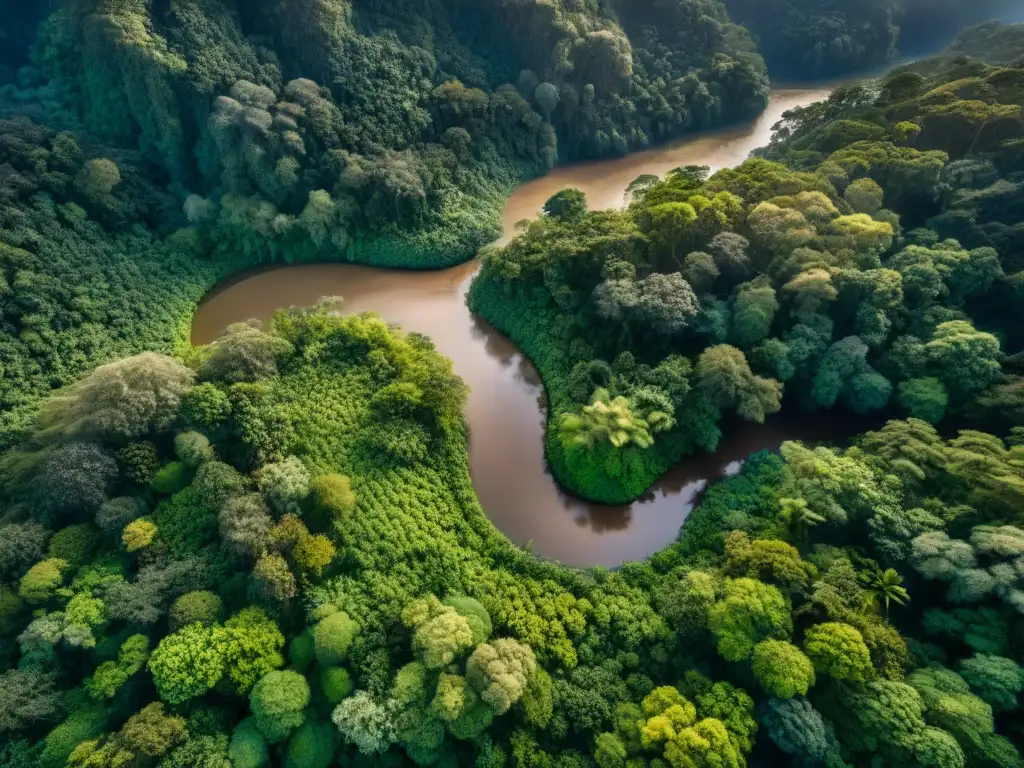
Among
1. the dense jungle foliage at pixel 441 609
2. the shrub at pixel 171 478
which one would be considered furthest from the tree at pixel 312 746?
the shrub at pixel 171 478

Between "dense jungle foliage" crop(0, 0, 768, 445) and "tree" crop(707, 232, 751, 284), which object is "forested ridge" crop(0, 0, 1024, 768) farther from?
"tree" crop(707, 232, 751, 284)

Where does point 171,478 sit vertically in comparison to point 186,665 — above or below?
above

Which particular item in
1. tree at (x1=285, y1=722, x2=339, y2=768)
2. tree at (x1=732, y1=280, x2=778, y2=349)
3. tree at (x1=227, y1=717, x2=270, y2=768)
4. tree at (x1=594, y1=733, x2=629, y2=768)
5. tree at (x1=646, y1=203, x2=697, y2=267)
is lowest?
tree at (x1=285, y1=722, x2=339, y2=768)

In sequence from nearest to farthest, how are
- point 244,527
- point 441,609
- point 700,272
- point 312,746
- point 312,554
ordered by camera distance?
point 312,746, point 441,609, point 244,527, point 312,554, point 700,272

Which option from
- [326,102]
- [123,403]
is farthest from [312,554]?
[326,102]

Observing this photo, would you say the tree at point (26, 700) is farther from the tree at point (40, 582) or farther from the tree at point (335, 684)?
the tree at point (335, 684)

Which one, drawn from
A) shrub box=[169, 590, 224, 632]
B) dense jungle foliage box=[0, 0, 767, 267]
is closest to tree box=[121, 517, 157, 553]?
shrub box=[169, 590, 224, 632]

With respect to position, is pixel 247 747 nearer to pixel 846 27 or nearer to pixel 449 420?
pixel 449 420

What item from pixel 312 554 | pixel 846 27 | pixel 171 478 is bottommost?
pixel 312 554
